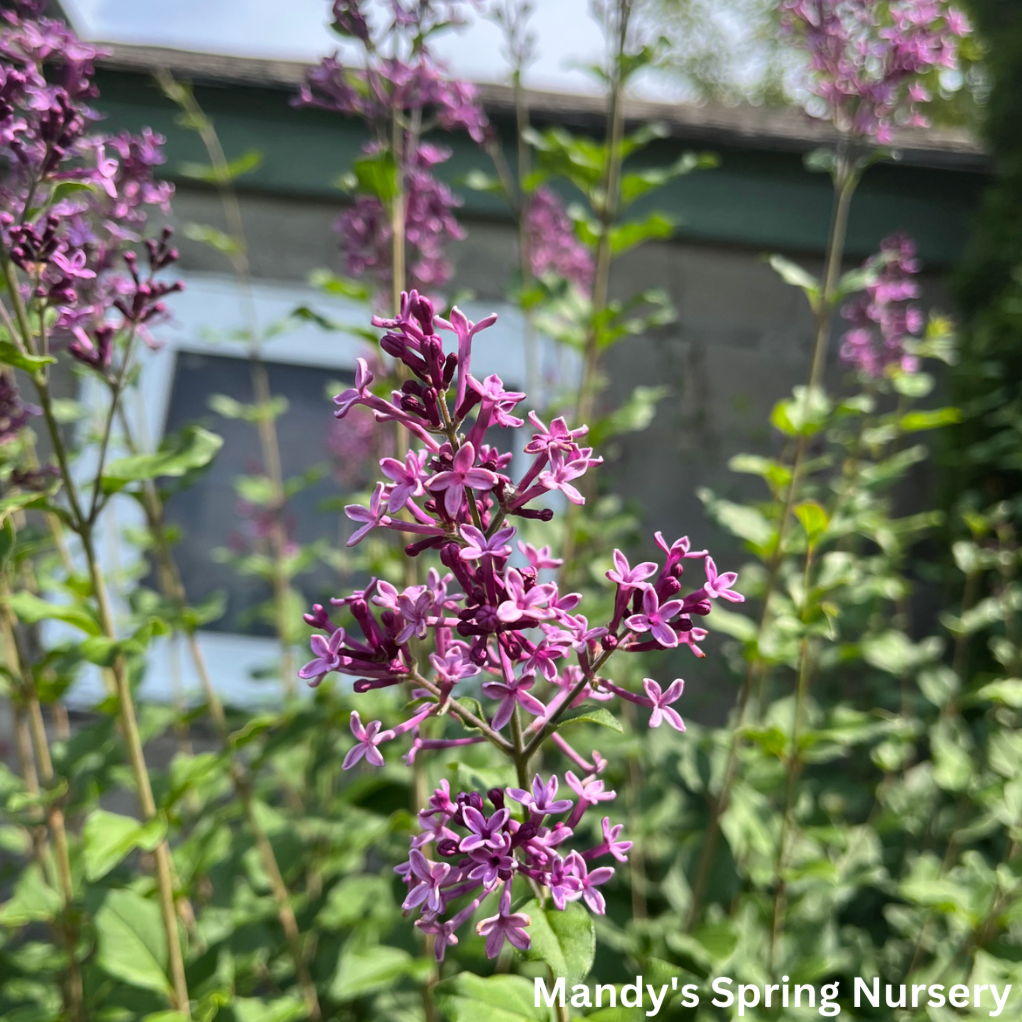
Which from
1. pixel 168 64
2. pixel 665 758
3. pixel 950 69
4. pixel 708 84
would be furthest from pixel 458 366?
pixel 708 84

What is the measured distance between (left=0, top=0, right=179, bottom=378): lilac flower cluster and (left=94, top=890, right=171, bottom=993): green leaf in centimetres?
126

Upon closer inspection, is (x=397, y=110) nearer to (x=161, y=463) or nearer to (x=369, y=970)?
(x=161, y=463)

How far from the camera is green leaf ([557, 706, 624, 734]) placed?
0.97 metres

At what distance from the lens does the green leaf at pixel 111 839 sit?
1490 millimetres

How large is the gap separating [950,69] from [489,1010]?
3.00 m

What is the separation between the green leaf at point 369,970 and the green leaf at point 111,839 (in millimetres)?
583

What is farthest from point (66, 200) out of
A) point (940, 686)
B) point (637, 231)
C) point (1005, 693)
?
point (940, 686)

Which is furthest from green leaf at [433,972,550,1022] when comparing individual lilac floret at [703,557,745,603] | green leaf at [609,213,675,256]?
green leaf at [609,213,675,256]

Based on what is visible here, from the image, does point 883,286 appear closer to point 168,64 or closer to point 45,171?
point 45,171

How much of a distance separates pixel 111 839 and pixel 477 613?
3.70 feet

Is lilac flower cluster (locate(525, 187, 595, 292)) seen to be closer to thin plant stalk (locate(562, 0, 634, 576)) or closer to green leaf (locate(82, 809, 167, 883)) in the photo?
thin plant stalk (locate(562, 0, 634, 576))

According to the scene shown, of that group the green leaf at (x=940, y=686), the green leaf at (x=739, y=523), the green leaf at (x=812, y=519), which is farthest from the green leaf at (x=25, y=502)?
the green leaf at (x=940, y=686)

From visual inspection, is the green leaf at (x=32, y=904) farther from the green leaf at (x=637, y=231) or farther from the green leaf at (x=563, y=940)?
the green leaf at (x=637, y=231)

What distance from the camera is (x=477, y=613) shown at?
3.10 feet
